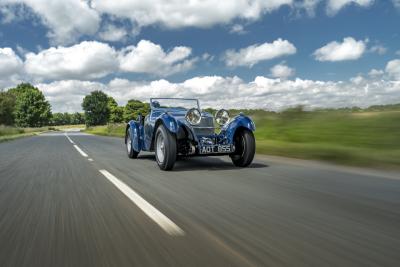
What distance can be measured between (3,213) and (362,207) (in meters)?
3.83

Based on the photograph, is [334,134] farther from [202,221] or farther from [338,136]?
[202,221]

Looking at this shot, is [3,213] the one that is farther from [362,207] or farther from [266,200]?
[362,207]

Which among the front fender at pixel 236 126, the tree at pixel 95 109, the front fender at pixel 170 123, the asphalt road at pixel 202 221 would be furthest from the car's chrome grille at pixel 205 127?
the tree at pixel 95 109

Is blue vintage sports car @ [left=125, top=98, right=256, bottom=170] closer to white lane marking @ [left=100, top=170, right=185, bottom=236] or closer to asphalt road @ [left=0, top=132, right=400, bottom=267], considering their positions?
asphalt road @ [left=0, top=132, right=400, bottom=267]

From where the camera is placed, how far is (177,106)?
10.0 m

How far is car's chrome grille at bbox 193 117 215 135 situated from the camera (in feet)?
26.8

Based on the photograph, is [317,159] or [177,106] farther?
[177,106]

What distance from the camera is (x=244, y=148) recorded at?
7969 millimetres

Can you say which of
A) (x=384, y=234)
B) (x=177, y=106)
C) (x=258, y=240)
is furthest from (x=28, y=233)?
(x=177, y=106)

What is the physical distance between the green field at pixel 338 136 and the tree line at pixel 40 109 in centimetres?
4785

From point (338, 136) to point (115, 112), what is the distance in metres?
116

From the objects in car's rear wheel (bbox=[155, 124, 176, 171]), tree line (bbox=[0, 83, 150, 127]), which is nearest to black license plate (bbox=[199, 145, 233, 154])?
car's rear wheel (bbox=[155, 124, 176, 171])

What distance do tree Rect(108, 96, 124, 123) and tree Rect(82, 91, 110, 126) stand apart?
4.13ft

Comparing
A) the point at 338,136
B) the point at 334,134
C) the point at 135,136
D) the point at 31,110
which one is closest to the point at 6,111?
the point at 31,110
